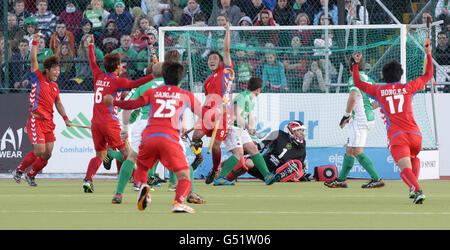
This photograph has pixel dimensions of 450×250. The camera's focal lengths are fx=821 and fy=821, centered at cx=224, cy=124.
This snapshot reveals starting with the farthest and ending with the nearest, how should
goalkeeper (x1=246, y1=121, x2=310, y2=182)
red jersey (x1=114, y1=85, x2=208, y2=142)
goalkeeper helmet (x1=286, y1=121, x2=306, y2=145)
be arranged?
goalkeeper helmet (x1=286, y1=121, x2=306, y2=145), goalkeeper (x1=246, y1=121, x2=310, y2=182), red jersey (x1=114, y1=85, x2=208, y2=142)

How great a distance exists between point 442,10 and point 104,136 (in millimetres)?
9312

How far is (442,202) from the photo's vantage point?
10.0 metres

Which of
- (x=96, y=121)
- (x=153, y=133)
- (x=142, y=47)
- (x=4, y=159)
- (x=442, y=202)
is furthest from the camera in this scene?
(x=142, y=47)

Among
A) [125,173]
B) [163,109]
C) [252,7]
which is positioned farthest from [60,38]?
[163,109]

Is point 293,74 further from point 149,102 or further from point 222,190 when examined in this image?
point 149,102

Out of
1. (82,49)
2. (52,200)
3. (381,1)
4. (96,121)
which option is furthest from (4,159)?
(381,1)

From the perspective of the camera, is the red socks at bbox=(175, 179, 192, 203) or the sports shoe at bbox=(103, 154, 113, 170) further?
the sports shoe at bbox=(103, 154, 113, 170)

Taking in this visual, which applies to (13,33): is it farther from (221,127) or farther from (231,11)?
(221,127)

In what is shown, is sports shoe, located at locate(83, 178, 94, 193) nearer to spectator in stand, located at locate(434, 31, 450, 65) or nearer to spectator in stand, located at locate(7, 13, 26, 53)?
spectator in stand, located at locate(7, 13, 26, 53)

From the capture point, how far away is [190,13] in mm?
18906

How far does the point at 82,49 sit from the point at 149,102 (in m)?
10.4

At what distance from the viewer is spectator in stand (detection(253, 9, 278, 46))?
1777cm

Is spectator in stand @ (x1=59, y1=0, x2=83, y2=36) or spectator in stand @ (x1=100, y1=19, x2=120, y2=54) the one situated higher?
spectator in stand @ (x1=59, y1=0, x2=83, y2=36)

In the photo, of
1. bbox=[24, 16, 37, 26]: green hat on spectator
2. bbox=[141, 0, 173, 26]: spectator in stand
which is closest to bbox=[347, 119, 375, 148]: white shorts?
bbox=[141, 0, 173, 26]: spectator in stand
